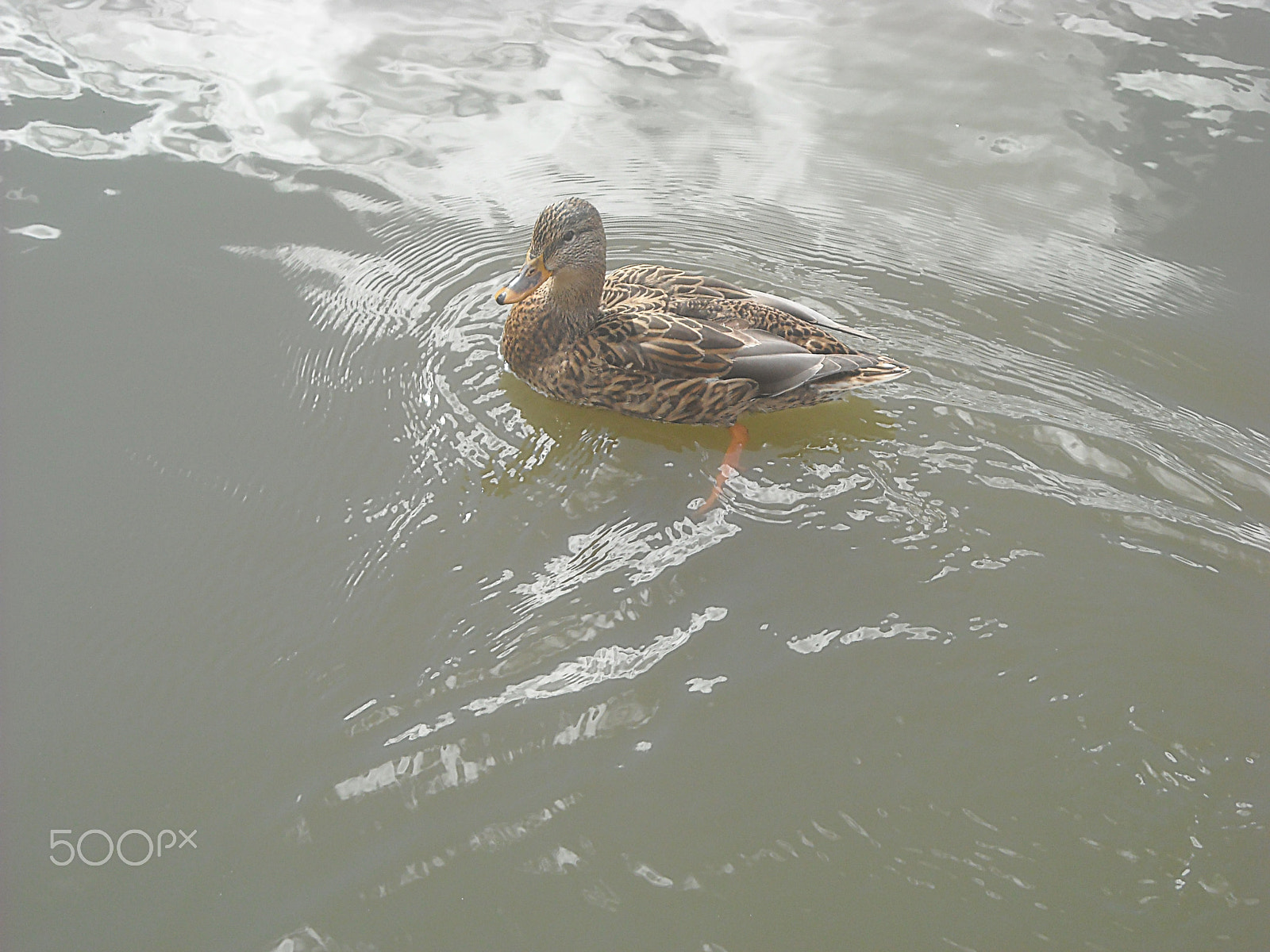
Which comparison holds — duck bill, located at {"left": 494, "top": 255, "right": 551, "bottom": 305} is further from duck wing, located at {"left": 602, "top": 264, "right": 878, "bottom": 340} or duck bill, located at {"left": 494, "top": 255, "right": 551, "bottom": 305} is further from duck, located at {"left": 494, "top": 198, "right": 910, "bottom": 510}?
duck wing, located at {"left": 602, "top": 264, "right": 878, "bottom": 340}

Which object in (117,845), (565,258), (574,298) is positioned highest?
(565,258)

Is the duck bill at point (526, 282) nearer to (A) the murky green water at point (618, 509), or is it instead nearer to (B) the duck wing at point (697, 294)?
(B) the duck wing at point (697, 294)

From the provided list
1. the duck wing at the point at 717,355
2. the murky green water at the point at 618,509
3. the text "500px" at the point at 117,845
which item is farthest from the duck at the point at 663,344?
the text "500px" at the point at 117,845

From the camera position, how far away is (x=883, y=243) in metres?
4.74

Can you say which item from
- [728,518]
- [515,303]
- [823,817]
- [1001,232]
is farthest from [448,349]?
[1001,232]

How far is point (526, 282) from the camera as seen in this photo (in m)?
3.89

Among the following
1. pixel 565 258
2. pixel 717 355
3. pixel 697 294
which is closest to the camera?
pixel 717 355

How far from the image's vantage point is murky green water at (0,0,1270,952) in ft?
8.90

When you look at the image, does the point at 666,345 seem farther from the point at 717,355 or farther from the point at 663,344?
the point at 717,355

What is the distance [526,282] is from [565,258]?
188 millimetres

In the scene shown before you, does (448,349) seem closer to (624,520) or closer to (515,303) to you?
(515,303)

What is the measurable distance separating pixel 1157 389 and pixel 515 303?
2723 mm

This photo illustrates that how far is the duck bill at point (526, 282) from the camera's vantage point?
385cm

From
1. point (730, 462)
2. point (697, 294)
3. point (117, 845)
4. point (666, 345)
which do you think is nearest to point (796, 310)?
Result: point (697, 294)
